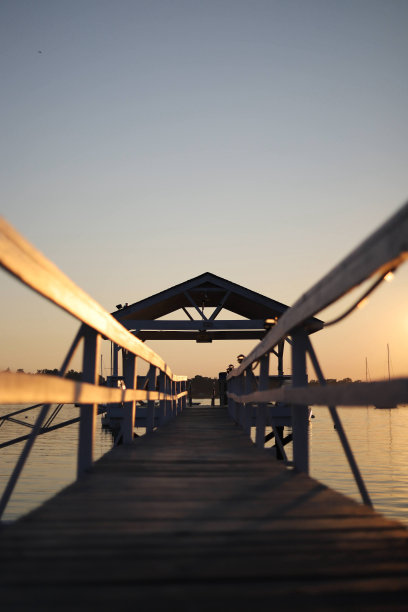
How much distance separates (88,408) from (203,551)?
2.29m

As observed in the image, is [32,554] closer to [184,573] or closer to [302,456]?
[184,573]

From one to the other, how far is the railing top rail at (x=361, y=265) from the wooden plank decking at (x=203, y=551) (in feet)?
3.58

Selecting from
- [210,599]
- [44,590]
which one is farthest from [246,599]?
[44,590]

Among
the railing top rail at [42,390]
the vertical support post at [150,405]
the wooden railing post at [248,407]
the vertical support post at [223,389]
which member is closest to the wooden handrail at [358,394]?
the railing top rail at [42,390]

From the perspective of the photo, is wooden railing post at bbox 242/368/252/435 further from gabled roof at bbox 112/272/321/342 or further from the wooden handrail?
gabled roof at bbox 112/272/321/342

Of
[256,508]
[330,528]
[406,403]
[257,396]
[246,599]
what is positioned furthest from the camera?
[257,396]

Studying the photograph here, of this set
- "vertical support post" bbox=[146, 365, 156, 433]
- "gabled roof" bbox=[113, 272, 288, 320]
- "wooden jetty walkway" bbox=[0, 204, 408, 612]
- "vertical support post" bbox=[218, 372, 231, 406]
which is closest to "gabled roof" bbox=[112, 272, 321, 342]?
"gabled roof" bbox=[113, 272, 288, 320]

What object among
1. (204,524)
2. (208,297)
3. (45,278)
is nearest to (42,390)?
(45,278)

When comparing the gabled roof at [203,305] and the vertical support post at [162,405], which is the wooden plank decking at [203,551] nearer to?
the vertical support post at [162,405]

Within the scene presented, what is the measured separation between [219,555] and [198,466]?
2991 millimetres

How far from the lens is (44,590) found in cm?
194

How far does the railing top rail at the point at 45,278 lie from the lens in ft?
7.95

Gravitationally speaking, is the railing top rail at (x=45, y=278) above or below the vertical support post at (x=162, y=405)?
above

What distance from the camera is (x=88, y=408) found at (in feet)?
14.7
